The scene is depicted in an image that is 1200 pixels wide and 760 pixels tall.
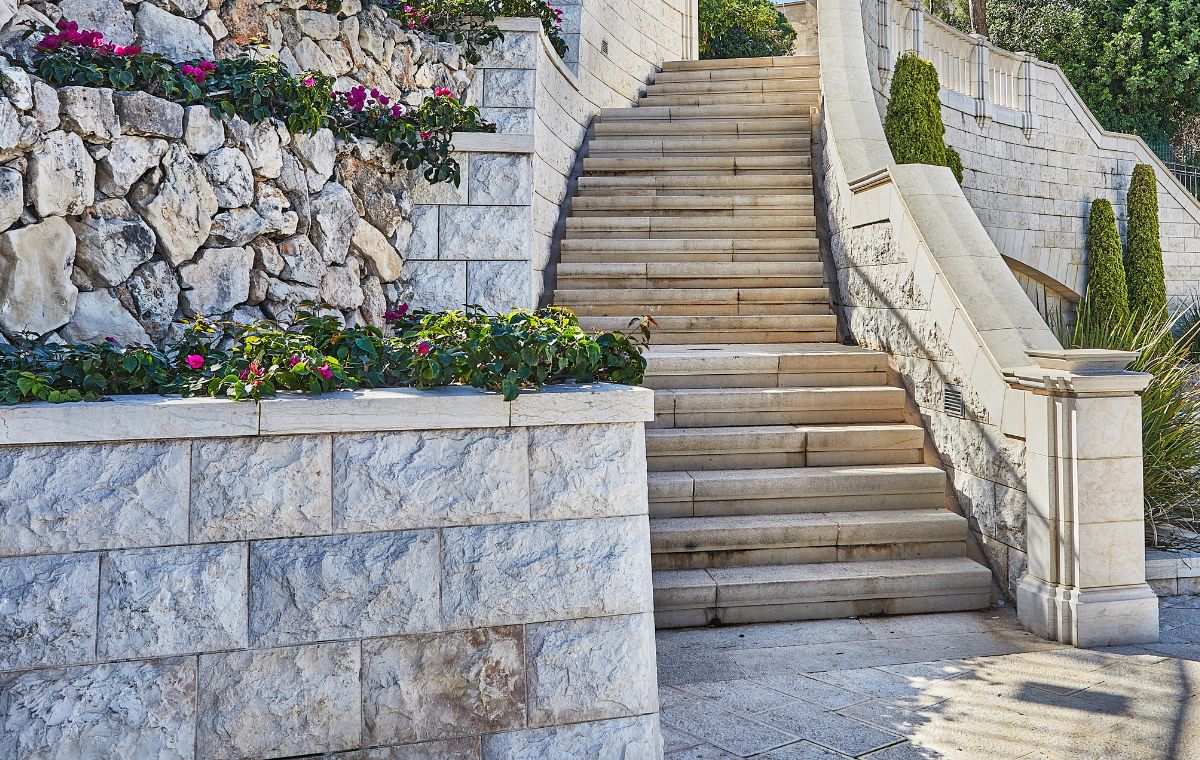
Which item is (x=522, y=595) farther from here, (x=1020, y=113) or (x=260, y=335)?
(x=1020, y=113)

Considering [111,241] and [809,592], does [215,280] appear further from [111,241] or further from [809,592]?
[809,592]

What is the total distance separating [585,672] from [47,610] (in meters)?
1.61

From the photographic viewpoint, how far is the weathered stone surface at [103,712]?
2566 mm

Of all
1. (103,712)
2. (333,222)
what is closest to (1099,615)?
(103,712)

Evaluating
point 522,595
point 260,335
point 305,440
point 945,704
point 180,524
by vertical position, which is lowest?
point 945,704

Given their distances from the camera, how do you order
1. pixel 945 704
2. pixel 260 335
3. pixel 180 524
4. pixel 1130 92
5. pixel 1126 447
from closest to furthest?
pixel 180 524, pixel 260 335, pixel 945 704, pixel 1126 447, pixel 1130 92

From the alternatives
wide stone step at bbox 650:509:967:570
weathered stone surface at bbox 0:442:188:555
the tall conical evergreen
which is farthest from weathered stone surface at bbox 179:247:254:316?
the tall conical evergreen

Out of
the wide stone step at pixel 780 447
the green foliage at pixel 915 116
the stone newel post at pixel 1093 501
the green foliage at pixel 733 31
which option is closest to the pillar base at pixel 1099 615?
the stone newel post at pixel 1093 501

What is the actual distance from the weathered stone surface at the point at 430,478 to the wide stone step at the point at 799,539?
6.54 ft

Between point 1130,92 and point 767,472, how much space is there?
1749 cm

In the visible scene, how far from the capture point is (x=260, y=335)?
3.29 m

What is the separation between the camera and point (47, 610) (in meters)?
2.61

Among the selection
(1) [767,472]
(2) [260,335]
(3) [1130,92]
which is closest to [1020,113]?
(3) [1130,92]

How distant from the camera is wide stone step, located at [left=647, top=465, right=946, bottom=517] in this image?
5.11 metres
